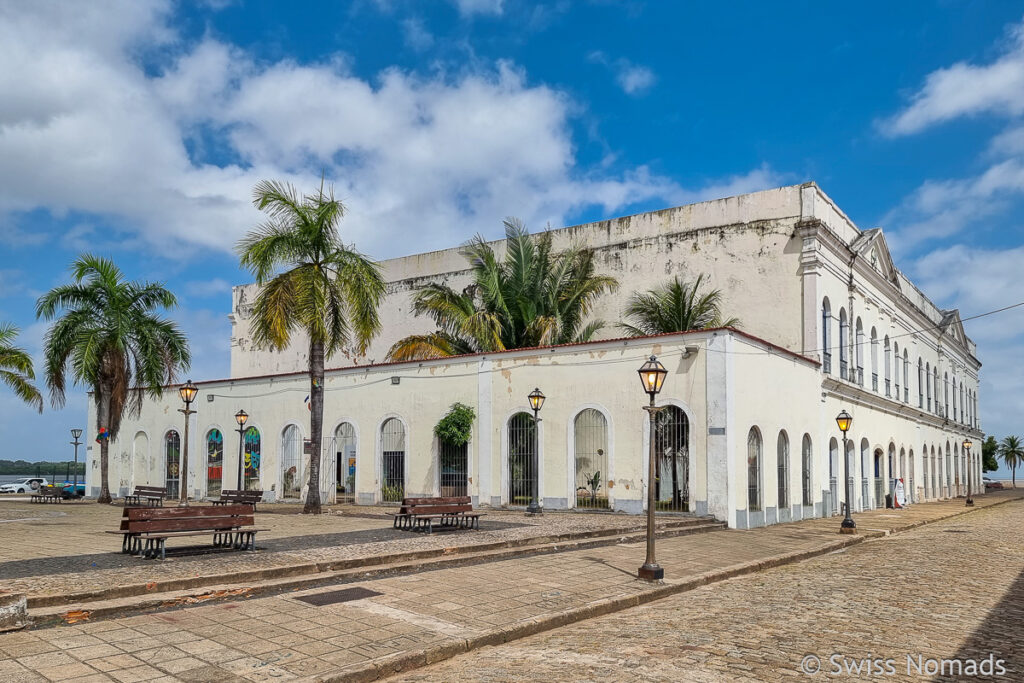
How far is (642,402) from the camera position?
19.5 meters

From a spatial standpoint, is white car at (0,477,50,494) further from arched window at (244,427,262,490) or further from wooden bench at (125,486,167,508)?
wooden bench at (125,486,167,508)

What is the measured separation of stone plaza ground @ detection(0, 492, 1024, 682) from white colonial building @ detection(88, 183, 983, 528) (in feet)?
17.4

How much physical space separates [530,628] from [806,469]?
17.1 meters

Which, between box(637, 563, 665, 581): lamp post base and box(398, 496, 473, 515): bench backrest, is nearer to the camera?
box(637, 563, 665, 581): lamp post base

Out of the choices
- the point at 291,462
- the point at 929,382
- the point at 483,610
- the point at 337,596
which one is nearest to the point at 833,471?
the point at 291,462

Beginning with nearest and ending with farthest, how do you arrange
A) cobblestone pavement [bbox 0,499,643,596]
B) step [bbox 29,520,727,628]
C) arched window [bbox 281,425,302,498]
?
step [bbox 29,520,727,628] < cobblestone pavement [bbox 0,499,643,596] < arched window [bbox 281,425,302,498]

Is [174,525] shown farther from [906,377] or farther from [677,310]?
[906,377]

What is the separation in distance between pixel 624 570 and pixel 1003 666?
5408 millimetres

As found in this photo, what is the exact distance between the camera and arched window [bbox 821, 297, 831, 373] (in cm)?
2439

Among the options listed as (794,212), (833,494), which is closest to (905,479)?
(833,494)

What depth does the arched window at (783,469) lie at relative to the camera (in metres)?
21.0

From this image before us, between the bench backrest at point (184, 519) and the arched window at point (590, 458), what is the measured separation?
1053 cm

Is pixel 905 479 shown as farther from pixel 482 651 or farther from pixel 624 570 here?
pixel 482 651

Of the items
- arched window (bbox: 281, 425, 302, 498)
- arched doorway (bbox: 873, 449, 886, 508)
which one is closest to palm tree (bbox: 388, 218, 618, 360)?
arched window (bbox: 281, 425, 302, 498)
